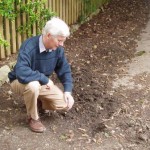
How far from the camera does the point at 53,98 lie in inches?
166

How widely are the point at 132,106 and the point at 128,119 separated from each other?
0.36 metres

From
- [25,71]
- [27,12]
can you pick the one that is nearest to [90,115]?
[25,71]

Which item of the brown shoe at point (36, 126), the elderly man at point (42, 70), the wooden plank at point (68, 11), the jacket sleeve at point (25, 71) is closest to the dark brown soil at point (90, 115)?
the brown shoe at point (36, 126)

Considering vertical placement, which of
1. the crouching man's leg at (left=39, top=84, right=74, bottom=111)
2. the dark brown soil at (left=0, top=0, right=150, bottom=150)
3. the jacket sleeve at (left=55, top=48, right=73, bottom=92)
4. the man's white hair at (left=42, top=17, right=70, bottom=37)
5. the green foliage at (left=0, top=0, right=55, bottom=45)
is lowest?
the dark brown soil at (left=0, top=0, right=150, bottom=150)

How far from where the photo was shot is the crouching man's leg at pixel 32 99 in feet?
12.9

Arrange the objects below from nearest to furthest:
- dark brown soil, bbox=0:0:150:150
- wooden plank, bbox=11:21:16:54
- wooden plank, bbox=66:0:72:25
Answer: dark brown soil, bbox=0:0:150:150, wooden plank, bbox=11:21:16:54, wooden plank, bbox=66:0:72:25

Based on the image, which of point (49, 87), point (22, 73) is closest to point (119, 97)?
point (49, 87)

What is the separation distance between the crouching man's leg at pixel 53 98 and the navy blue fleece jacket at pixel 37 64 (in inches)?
5.8

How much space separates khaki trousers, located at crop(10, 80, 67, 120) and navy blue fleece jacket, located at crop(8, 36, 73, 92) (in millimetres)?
87

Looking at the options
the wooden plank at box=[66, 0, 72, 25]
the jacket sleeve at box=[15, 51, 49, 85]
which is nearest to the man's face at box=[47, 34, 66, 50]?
the jacket sleeve at box=[15, 51, 49, 85]

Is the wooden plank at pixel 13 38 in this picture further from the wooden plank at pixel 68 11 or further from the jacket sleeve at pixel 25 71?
the wooden plank at pixel 68 11

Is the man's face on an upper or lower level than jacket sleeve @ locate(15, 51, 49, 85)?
upper

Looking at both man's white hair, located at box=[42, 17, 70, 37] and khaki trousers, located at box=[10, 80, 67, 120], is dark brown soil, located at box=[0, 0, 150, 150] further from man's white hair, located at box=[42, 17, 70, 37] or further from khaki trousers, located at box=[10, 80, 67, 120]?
man's white hair, located at box=[42, 17, 70, 37]

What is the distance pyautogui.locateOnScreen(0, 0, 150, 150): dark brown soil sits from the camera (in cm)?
404
